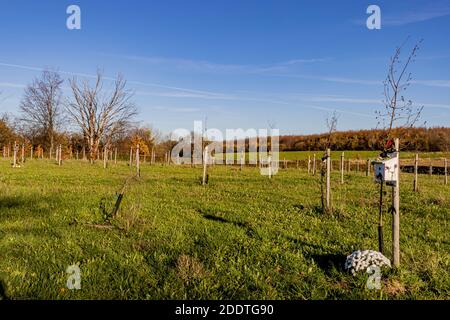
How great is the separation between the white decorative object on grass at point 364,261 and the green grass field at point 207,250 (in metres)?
0.14

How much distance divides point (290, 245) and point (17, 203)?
25.9 ft

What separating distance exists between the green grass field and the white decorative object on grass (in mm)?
140

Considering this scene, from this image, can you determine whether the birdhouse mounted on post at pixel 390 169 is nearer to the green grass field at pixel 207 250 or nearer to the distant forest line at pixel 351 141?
the green grass field at pixel 207 250

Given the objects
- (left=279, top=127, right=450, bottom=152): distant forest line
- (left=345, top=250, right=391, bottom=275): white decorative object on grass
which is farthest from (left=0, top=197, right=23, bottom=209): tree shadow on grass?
(left=279, top=127, right=450, bottom=152): distant forest line

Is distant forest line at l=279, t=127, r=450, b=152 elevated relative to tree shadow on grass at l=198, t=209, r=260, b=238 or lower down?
elevated

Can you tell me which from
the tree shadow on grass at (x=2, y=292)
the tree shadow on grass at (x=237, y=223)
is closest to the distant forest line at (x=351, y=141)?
the tree shadow on grass at (x=237, y=223)

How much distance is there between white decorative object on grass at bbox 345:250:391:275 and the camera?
506 cm

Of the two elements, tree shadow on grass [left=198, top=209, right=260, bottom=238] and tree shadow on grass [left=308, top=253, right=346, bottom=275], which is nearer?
tree shadow on grass [left=308, top=253, right=346, bottom=275]

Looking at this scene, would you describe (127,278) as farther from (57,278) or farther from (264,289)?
(264,289)

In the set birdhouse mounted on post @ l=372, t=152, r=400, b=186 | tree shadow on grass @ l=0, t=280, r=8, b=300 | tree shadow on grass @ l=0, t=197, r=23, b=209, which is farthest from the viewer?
tree shadow on grass @ l=0, t=197, r=23, b=209

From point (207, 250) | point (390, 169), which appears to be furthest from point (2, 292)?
point (390, 169)

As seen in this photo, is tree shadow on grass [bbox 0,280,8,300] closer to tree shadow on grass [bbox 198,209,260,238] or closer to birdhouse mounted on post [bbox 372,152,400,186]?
tree shadow on grass [bbox 198,209,260,238]

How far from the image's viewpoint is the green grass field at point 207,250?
464cm

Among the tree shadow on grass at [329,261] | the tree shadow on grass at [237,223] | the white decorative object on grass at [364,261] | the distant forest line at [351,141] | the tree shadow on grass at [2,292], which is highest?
the distant forest line at [351,141]
